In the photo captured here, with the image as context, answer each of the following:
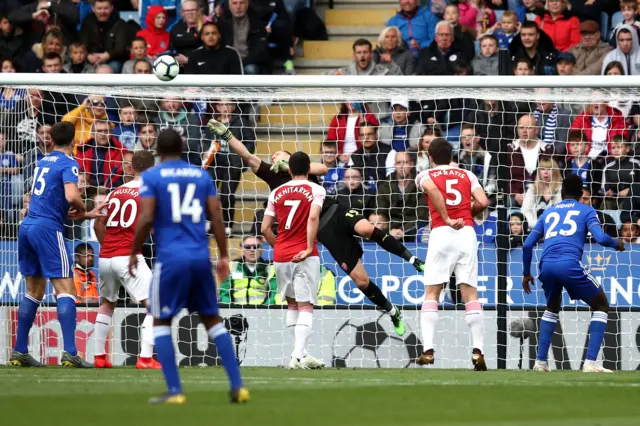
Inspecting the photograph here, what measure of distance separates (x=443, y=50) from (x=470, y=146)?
2827mm

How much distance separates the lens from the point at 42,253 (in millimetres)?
11547

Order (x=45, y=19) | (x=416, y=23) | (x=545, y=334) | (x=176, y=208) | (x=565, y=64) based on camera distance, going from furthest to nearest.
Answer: (x=45, y=19), (x=416, y=23), (x=565, y=64), (x=545, y=334), (x=176, y=208)

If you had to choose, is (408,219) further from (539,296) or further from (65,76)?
(65,76)

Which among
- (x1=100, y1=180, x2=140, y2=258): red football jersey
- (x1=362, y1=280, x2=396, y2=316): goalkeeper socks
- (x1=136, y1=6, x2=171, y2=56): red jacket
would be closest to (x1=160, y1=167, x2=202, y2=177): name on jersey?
(x1=100, y1=180, x2=140, y2=258): red football jersey

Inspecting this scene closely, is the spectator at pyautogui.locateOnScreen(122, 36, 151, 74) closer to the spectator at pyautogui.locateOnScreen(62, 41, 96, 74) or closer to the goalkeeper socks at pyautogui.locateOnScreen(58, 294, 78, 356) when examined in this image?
the spectator at pyautogui.locateOnScreen(62, 41, 96, 74)

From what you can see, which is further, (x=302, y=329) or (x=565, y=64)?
(x=565, y=64)

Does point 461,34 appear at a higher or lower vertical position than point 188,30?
lower

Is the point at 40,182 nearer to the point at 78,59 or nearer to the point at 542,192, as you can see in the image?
the point at 542,192

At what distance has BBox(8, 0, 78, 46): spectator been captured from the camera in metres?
18.8

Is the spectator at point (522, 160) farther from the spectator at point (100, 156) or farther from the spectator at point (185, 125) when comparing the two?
the spectator at point (100, 156)

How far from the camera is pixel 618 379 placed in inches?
411

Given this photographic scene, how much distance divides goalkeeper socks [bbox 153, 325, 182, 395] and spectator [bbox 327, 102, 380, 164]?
7477mm

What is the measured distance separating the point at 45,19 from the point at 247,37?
3.43 meters

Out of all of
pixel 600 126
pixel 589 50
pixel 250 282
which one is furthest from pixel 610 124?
pixel 250 282
